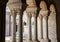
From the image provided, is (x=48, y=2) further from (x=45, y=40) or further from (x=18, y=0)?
(x=18, y=0)

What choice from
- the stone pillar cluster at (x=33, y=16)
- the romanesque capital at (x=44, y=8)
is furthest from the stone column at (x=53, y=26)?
the romanesque capital at (x=44, y=8)

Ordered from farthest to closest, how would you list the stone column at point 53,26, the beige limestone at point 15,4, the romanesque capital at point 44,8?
the stone column at point 53,26 < the romanesque capital at point 44,8 < the beige limestone at point 15,4

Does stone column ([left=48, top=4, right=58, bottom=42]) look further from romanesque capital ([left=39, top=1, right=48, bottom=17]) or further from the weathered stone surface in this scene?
romanesque capital ([left=39, top=1, right=48, bottom=17])

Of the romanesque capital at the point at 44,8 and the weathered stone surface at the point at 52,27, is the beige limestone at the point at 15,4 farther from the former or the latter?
the weathered stone surface at the point at 52,27

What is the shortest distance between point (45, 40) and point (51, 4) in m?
1.57

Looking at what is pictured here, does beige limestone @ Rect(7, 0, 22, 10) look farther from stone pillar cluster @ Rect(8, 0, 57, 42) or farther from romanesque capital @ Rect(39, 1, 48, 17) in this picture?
romanesque capital @ Rect(39, 1, 48, 17)

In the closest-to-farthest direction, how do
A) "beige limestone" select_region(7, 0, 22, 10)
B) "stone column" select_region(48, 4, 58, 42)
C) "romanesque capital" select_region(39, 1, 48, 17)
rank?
1. "beige limestone" select_region(7, 0, 22, 10)
2. "romanesque capital" select_region(39, 1, 48, 17)
3. "stone column" select_region(48, 4, 58, 42)

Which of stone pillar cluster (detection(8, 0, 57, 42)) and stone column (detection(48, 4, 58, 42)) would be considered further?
stone column (detection(48, 4, 58, 42))

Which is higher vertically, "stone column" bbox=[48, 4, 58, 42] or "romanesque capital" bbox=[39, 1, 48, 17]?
"romanesque capital" bbox=[39, 1, 48, 17]

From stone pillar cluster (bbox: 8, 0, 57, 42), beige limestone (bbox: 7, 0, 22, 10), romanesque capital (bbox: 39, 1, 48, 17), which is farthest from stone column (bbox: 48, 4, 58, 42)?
beige limestone (bbox: 7, 0, 22, 10)

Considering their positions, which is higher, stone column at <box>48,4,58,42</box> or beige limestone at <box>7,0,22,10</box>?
beige limestone at <box>7,0,22,10</box>

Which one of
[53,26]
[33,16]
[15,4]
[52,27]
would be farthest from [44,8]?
[15,4]

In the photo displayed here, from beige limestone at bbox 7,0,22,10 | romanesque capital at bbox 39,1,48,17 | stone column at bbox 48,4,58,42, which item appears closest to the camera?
beige limestone at bbox 7,0,22,10

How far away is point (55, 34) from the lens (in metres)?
8.25
